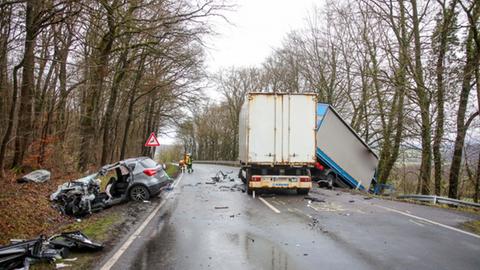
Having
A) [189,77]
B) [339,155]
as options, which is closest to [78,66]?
[339,155]

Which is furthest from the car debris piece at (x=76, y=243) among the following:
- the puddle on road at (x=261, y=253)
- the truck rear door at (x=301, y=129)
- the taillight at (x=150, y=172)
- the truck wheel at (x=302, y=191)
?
the truck wheel at (x=302, y=191)

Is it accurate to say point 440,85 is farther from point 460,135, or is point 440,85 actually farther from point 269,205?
point 269,205

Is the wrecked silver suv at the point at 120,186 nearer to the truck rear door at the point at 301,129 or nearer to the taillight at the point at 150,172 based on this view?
the taillight at the point at 150,172

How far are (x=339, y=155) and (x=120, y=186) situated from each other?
1031cm

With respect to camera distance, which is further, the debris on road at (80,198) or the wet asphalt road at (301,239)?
the debris on road at (80,198)

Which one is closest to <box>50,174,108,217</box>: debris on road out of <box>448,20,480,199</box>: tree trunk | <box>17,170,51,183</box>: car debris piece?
<box>17,170,51,183</box>: car debris piece

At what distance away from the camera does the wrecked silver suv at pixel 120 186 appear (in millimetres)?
11062

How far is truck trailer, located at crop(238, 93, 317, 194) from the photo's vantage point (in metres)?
14.1

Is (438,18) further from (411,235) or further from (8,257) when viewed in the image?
(8,257)

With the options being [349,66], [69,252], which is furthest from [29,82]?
[349,66]

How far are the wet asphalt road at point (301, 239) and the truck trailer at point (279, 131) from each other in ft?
8.11

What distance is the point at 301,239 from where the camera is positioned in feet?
24.3

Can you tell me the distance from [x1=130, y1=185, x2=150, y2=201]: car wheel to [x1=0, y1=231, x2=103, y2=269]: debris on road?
621 cm

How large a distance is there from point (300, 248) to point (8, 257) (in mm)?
4359
